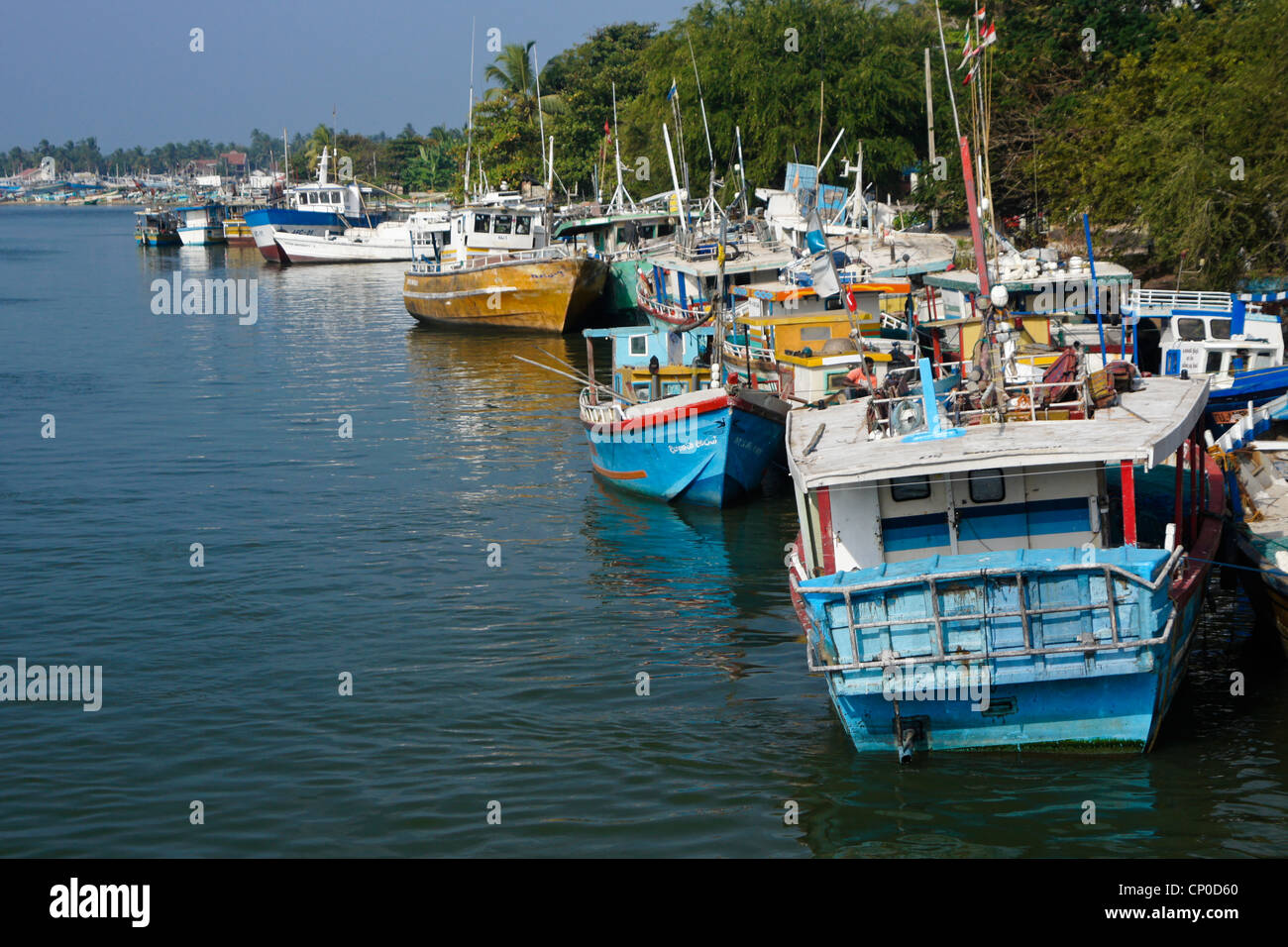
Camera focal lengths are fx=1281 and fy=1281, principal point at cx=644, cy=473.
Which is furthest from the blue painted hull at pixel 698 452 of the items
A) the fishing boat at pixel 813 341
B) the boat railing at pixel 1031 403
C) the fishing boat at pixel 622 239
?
the fishing boat at pixel 622 239

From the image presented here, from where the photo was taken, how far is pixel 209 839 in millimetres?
12562

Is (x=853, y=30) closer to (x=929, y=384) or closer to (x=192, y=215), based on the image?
(x=929, y=384)

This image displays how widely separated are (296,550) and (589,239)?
37.8m

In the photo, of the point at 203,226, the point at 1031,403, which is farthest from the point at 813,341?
the point at 203,226

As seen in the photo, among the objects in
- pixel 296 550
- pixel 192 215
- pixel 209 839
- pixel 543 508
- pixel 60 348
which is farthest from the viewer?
pixel 192 215

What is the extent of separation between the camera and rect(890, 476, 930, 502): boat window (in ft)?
45.7

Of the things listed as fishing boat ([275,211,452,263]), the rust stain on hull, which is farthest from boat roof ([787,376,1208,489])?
fishing boat ([275,211,452,263])

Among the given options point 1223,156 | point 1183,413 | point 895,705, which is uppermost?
point 1223,156

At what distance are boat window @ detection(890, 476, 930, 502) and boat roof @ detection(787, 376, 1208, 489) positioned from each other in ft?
1.53

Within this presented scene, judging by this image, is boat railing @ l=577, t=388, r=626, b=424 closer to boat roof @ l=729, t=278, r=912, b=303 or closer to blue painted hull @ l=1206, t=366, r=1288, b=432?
boat roof @ l=729, t=278, r=912, b=303

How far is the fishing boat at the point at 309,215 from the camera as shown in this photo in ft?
286

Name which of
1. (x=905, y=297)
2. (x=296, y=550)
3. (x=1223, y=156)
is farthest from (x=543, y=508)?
(x=1223, y=156)

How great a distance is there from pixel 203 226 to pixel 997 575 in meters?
105

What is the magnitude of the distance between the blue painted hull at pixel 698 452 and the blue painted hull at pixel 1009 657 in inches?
409
